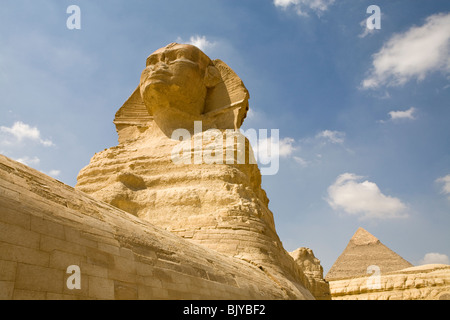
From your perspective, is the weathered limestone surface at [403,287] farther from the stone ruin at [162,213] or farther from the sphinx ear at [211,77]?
the sphinx ear at [211,77]

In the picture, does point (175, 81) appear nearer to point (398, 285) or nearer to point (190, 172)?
point (190, 172)

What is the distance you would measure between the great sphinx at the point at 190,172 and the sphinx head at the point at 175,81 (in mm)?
23

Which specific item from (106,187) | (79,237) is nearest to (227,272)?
(79,237)

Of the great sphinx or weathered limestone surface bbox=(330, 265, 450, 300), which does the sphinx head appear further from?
weathered limestone surface bbox=(330, 265, 450, 300)

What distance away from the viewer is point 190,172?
8.27m

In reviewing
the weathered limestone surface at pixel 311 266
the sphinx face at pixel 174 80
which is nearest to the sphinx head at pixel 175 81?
the sphinx face at pixel 174 80

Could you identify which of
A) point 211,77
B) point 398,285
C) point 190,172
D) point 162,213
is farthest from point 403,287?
point 162,213

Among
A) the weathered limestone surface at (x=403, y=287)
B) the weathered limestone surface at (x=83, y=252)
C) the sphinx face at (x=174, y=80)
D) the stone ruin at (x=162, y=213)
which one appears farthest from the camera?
the weathered limestone surface at (x=403, y=287)

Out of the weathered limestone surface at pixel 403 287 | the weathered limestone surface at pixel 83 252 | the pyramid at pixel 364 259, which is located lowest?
the weathered limestone surface at pixel 83 252

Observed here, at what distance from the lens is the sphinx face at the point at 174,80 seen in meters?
9.96

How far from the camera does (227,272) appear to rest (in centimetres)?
488

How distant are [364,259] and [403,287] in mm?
17147
